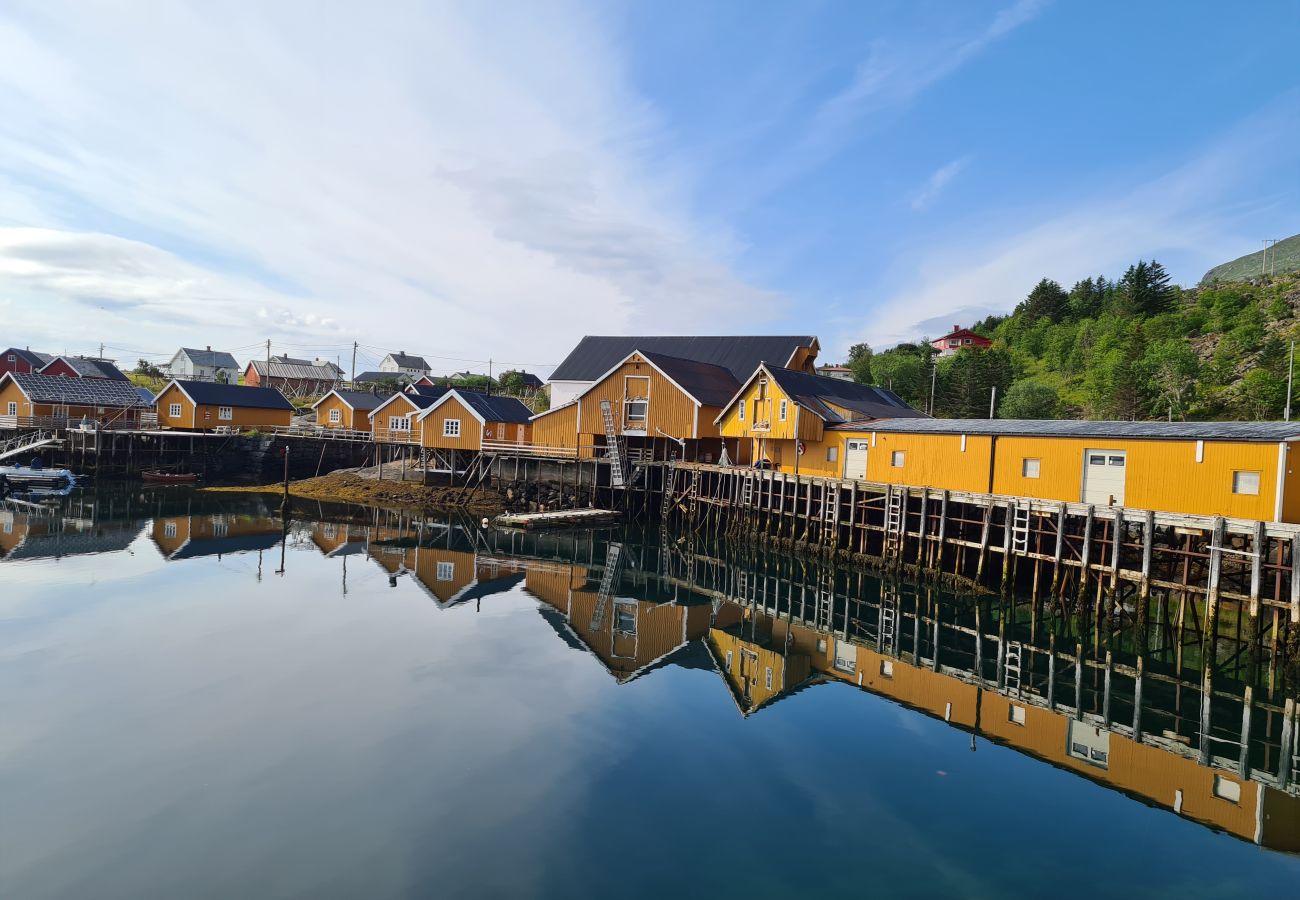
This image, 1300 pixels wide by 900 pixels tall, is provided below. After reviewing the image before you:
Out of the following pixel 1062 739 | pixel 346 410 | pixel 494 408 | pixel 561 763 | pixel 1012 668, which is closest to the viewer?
pixel 561 763

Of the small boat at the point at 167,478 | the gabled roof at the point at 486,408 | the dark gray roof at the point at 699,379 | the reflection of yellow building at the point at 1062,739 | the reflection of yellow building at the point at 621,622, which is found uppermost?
the dark gray roof at the point at 699,379

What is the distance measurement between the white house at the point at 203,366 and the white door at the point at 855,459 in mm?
90960

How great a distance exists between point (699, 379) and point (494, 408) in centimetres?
1330

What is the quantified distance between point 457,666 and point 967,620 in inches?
529

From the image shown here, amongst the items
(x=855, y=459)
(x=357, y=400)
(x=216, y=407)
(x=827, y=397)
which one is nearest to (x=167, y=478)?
(x=216, y=407)

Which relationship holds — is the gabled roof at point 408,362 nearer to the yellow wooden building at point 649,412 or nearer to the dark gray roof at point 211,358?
the dark gray roof at point 211,358

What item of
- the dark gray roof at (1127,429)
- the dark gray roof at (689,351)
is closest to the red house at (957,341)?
the dark gray roof at (689,351)

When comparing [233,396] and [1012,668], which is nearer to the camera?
[1012,668]

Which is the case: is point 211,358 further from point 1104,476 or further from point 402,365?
point 1104,476

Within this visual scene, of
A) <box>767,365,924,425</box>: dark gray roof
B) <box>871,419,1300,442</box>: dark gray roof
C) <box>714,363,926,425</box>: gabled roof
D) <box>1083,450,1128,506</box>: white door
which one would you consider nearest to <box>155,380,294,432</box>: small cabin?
<box>714,363,926,425</box>: gabled roof

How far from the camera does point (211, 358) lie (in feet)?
320

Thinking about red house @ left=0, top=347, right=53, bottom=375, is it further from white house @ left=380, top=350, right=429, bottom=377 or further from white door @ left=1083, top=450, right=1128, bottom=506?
white door @ left=1083, top=450, right=1128, bottom=506

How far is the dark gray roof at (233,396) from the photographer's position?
54.7 m

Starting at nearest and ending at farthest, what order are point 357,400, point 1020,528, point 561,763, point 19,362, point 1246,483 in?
point 561,763 < point 1246,483 < point 1020,528 < point 357,400 < point 19,362
